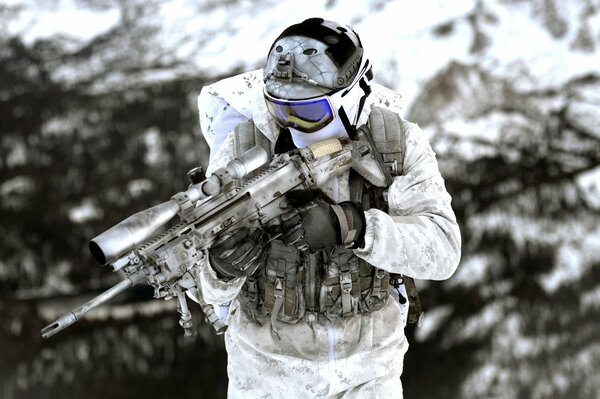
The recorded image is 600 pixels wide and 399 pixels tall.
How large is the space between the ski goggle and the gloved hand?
194mm

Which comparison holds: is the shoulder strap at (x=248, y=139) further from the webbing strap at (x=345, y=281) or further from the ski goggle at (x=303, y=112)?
the webbing strap at (x=345, y=281)

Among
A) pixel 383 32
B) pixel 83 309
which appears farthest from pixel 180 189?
pixel 83 309

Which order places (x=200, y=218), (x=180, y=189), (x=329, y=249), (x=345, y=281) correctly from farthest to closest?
(x=180, y=189)
(x=345, y=281)
(x=329, y=249)
(x=200, y=218)

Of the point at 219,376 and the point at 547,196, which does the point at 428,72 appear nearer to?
the point at 547,196

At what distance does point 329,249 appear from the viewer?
4.98 feet

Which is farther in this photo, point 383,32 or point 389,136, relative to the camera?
point 383,32

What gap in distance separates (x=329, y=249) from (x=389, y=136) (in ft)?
1.05

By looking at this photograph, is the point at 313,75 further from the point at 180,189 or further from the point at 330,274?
the point at 180,189

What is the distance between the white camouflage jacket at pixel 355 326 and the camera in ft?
5.10

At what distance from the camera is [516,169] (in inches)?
126

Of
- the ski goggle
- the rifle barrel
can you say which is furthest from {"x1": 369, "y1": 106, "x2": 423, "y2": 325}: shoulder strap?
the rifle barrel

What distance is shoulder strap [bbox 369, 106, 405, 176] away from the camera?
1650 mm

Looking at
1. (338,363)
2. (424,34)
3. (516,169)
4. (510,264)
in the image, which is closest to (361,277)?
(338,363)

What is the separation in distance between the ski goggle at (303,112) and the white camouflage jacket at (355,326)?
12 cm
